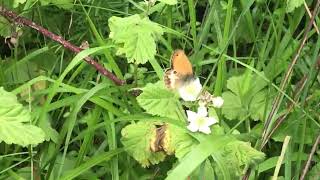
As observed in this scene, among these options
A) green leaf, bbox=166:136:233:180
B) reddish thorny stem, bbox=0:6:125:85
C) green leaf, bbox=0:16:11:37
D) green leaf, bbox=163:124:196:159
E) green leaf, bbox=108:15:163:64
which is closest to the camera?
green leaf, bbox=166:136:233:180

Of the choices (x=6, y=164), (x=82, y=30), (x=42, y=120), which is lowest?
(x=6, y=164)

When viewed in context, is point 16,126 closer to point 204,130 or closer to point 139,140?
point 139,140

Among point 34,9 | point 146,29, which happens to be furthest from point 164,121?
point 34,9

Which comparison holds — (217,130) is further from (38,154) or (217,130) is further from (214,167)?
(38,154)

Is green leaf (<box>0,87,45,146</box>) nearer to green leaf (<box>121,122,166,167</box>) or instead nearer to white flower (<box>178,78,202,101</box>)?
green leaf (<box>121,122,166,167</box>)

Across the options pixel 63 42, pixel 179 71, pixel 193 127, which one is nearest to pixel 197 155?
pixel 193 127

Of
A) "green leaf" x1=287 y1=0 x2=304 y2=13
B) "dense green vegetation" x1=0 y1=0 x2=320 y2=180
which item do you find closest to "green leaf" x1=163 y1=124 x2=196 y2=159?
"dense green vegetation" x1=0 y1=0 x2=320 y2=180
